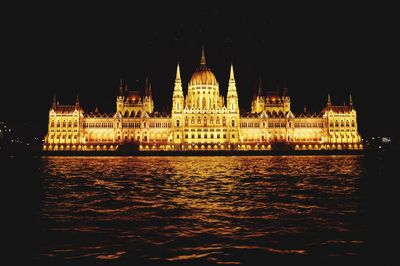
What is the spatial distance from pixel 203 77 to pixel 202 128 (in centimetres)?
2181

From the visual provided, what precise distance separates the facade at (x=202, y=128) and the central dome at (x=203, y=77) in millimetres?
380

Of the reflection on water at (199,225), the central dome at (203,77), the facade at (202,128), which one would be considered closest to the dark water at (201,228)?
the reflection on water at (199,225)

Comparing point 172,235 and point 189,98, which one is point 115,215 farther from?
point 189,98

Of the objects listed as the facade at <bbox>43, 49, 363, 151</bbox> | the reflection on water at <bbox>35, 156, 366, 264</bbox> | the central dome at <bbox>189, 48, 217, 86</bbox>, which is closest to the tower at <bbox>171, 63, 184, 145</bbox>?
the facade at <bbox>43, 49, 363, 151</bbox>

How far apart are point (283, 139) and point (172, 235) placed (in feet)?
379

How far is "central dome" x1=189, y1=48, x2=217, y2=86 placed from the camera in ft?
435

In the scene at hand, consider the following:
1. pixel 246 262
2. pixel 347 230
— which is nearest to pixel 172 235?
pixel 246 262

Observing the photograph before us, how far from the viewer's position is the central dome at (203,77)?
435 feet

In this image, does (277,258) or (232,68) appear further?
(232,68)

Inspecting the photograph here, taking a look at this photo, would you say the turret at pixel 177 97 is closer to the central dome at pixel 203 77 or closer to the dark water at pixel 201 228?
the central dome at pixel 203 77

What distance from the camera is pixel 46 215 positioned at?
17.5 meters

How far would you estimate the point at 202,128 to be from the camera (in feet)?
398

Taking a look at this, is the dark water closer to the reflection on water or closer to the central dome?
the reflection on water

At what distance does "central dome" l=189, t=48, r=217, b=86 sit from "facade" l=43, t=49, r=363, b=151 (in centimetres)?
38
